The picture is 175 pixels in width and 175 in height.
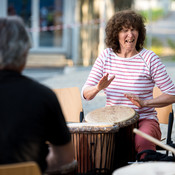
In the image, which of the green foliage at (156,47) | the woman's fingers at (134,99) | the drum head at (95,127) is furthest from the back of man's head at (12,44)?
the green foliage at (156,47)

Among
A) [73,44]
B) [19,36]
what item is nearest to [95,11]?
[73,44]

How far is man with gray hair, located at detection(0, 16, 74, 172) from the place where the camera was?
190 cm

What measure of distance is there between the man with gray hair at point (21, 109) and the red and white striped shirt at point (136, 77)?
4.29 ft

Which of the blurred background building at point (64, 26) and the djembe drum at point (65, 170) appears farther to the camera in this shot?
the blurred background building at point (64, 26)

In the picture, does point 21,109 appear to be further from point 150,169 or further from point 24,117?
point 150,169

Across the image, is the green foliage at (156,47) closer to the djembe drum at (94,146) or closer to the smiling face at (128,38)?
the smiling face at (128,38)

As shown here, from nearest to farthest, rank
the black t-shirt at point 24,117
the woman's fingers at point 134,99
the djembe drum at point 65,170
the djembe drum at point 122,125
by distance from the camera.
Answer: the black t-shirt at point 24,117
the djembe drum at point 65,170
the djembe drum at point 122,125
the woman's fingers at point 134,99

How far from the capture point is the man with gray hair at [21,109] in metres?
1.90

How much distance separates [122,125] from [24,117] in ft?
3.76

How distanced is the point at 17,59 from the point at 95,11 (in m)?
9.47

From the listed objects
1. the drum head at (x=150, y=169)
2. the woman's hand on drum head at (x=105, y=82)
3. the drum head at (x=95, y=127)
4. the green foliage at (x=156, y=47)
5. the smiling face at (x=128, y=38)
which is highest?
the smiling face at (x=128, y=38)

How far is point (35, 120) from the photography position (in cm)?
194

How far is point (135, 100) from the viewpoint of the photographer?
3107 mm

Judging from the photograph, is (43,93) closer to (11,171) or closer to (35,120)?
(35,120)
